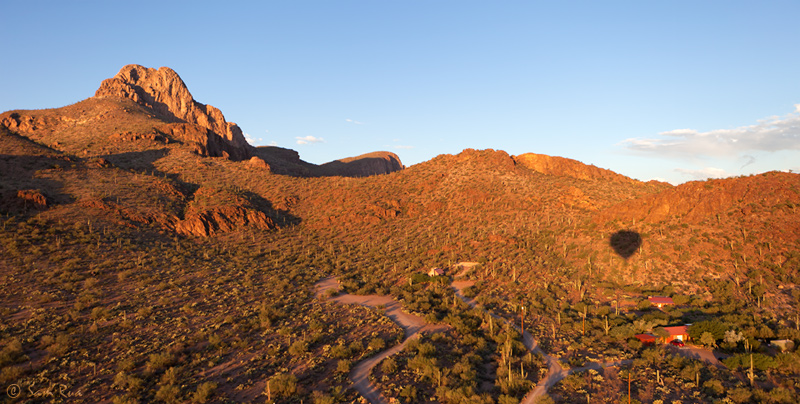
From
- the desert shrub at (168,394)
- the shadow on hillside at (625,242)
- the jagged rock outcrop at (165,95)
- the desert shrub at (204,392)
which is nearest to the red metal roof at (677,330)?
the shadow on hillside at (625,242)

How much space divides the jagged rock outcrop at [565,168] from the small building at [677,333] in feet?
151

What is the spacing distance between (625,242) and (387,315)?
24.2 meters

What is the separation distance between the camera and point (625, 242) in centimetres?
3481

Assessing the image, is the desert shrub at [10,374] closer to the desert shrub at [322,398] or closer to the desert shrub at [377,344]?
the desert shrub at [322,398]

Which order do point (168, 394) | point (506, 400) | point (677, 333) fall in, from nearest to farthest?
point (168, 394) < point (506, 400) < point (677, 333)

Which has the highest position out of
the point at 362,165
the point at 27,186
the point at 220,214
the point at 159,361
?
the point at 362,165

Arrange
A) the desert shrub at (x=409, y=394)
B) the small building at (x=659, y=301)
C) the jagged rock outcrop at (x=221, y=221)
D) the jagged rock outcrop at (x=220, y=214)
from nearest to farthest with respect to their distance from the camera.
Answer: the desert shrub at (x=409, y=394) < the small building at (x=659, y=301) < the jagged rock outcrop at (x=221, y=221) < the jagged rock outcrop at (x=220, y=214)

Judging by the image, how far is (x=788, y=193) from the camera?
31516 mm

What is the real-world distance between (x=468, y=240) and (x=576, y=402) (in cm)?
2900

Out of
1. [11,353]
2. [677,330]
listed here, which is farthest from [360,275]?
[677,330]

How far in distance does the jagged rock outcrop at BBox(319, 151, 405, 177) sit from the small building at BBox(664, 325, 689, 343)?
103189 mm

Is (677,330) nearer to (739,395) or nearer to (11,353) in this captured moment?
(739,395)

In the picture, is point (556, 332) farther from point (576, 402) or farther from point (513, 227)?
point (513, 227)

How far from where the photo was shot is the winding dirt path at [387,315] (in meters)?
15.7
